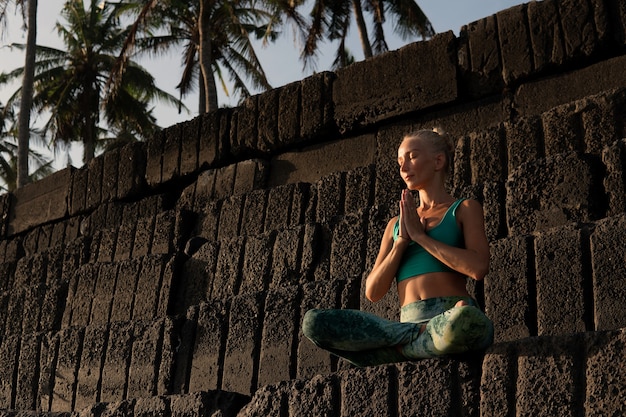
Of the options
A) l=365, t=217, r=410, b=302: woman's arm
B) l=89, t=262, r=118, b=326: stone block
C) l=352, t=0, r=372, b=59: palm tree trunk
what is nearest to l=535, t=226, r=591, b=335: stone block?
l=365, t=217, r=410, b=302: woman's arm

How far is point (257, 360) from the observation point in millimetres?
4344

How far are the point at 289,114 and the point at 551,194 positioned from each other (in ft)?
9.47

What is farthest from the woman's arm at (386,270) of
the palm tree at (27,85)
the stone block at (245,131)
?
the palm tree at (27,85)

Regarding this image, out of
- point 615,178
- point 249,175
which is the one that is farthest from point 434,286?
point 249,175

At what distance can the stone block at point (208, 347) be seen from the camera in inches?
180

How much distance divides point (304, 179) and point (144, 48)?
19.2 metres

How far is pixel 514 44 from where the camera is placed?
5312 millimetres

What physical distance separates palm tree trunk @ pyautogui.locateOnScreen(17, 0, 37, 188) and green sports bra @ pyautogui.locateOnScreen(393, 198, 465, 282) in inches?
581

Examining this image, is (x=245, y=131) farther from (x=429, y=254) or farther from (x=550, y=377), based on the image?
(x=550, y=377)

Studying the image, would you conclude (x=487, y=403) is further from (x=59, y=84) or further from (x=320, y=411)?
(x=59, y=84)

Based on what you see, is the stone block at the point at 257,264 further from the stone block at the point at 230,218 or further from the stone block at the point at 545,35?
the stone block at the point at 545,35

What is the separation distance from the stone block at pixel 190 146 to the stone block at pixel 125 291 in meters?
1.42

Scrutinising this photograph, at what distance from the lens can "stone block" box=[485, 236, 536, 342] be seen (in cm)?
A: 349

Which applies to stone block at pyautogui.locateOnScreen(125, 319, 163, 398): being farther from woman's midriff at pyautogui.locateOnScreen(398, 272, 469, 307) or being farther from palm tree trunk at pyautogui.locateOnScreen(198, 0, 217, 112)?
palm tree trunk at pyautogui.locateOnScreen(198, 0, 217, 112)
